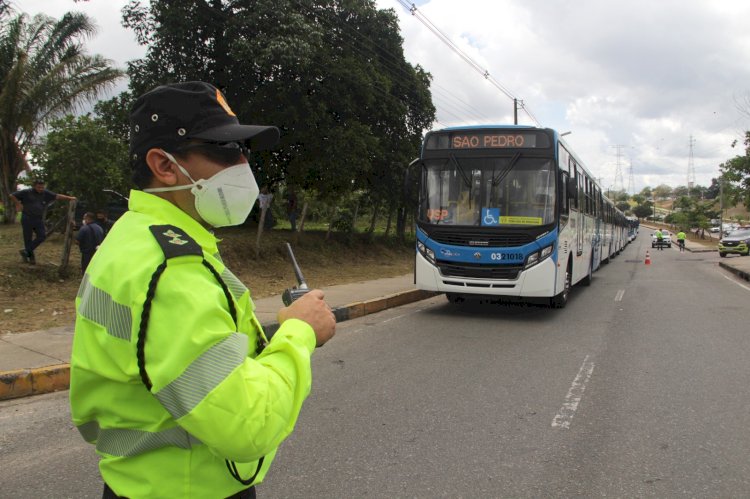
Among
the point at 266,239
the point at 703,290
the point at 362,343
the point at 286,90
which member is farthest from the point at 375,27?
the point at 362,343

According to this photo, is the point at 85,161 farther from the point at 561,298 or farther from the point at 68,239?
the point at 561,298

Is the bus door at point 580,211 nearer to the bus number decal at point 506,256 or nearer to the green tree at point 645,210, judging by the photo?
the bus number decal at point 506,256

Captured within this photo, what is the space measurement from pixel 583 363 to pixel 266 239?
12.2 m

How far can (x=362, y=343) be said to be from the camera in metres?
7.52

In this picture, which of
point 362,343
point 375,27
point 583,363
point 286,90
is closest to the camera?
point 583,363

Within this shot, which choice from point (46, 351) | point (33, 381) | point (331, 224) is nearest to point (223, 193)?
point (33, 381)

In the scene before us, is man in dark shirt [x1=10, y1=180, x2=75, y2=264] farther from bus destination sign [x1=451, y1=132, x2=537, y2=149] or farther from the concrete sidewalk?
bus destination sign [x1=451, y1=132, x2=537, y2=149]

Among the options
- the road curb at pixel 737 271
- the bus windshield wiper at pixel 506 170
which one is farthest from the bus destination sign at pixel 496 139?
the road curb at pixel 737 271

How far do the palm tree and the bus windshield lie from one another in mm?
11357

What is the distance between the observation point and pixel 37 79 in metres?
14.7

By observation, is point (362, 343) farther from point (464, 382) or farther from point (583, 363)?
point (583, 363)

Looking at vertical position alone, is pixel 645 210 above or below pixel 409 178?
above

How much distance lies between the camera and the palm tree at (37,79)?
564 inches

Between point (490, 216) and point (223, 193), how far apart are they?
26.8 ft
